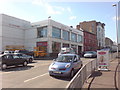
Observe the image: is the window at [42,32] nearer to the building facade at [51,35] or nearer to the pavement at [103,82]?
the building facade at [51,35]

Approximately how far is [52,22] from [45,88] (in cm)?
2869

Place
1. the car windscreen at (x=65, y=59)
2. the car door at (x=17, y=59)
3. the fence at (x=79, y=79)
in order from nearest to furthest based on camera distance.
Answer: the fence at (x=79, y=79) → the car windscreen at (x=65, y=59) → the car door at (x=17, y=59)

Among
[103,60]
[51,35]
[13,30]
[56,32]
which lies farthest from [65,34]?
[103,60]

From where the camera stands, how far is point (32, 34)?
35.0 metres

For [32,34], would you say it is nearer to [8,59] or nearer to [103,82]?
[8,59]

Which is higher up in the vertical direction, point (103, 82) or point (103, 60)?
point (103, 60)

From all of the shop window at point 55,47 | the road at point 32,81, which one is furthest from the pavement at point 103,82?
the shop window at point 55,47

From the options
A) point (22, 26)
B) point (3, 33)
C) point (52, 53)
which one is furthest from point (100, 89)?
point (22, 26)

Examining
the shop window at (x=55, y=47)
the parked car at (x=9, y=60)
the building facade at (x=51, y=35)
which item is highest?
the building facade at (x=51, y=35)

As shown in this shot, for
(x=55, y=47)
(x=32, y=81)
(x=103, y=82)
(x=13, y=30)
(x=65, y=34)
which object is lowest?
Result: (x=32, y=81)

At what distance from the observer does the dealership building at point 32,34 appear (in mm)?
31152

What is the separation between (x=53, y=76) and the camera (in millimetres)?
7902

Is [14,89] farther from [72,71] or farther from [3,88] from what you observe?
[72,71]

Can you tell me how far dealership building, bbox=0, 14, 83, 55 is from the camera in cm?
3115
